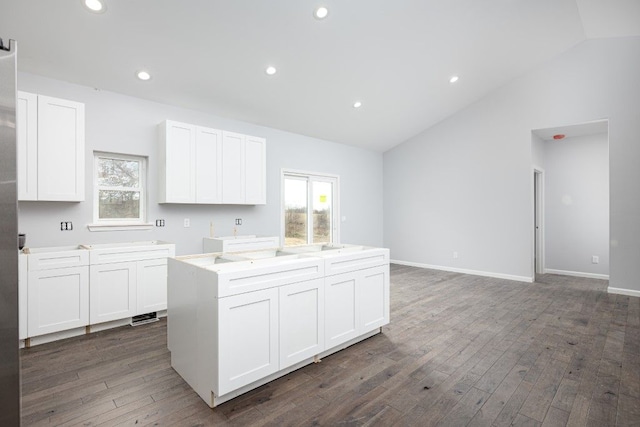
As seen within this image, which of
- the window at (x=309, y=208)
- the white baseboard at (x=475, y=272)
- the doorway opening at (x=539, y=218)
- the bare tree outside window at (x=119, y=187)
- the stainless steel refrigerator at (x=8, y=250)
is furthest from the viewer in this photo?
the doorway opening at (x=539, y=218)

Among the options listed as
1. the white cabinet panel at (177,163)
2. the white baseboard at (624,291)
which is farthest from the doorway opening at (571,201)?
the white cabinet panel at (177,163)

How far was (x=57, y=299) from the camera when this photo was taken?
10.2ft

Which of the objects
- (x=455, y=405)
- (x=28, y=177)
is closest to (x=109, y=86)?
(x=28, y=177)

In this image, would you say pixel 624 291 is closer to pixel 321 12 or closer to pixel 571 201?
pixel 571 201

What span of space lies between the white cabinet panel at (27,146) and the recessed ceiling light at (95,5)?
1.02 metres

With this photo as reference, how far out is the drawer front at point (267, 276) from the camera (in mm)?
2039

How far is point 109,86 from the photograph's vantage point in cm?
386

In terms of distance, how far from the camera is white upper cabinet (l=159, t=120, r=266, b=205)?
4117 millimetres

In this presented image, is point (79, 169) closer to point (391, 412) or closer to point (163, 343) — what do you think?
point (163, 343)

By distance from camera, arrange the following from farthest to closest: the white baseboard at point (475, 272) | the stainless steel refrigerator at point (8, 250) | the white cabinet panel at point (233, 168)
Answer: the white baseboard at point (475, 272), the white cabinet panel at point (233, 168), the stainless steel refrigerator at point (8, 250)

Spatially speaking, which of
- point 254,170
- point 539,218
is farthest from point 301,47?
point 539,218

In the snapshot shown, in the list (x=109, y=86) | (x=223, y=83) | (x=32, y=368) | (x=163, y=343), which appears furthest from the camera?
(x=223, y=83)

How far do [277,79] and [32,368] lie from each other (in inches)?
155

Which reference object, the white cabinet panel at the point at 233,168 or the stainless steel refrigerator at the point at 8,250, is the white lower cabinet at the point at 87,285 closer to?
the white cabinet panel at the point at 233,168
